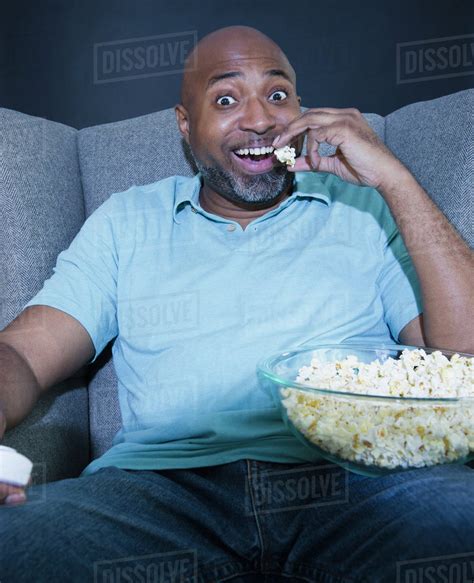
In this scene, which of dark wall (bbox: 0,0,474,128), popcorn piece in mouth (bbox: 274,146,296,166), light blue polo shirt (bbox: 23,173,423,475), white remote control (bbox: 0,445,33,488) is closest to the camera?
white remote control (bbox: 0,445,33,488)

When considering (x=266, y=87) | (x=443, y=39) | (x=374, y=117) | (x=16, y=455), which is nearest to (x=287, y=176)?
(x=266, y=87)

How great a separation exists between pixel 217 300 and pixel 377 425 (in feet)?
1.52

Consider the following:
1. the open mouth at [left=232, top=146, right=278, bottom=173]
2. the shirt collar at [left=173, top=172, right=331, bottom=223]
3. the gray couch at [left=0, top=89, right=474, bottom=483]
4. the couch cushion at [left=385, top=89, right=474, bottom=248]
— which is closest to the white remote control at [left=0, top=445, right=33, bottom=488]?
the gray couch at [left=0, top=89, right=474, bottom=483]

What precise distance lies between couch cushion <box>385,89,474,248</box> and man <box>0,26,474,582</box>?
124 millimetres

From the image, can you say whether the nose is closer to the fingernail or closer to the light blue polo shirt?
the light blue polo shirt

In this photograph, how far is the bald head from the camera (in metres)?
1.38

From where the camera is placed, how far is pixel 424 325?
3.73 feet

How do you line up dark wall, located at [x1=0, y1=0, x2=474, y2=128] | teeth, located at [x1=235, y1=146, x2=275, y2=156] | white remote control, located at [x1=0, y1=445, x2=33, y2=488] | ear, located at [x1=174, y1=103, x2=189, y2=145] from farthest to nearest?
dark wall, located at [x1=0, y1=0, x2=474, y2=128]
ear, located at [x1=174, y1=103, x2=189, y2=145]
teeth, located at [x1=235, y1=146, x2=275, y2=156]
white remote control, located at [x1=0, y1=445, x2=33, y2=488]

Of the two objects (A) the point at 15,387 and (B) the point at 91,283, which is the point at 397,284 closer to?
(B) the point at 91,283

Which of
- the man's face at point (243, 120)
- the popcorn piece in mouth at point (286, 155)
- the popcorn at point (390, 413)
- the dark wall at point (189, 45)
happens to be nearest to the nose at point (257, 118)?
the man's face at point (243, 120)

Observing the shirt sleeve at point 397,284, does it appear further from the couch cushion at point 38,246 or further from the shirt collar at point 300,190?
the couch cushion at point 38,246

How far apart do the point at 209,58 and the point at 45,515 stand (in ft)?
3.28

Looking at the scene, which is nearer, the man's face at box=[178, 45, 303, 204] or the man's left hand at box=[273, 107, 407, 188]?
the man's left hand at box=[273, 107, 407, 188]

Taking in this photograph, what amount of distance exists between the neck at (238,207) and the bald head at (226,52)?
0.22m
